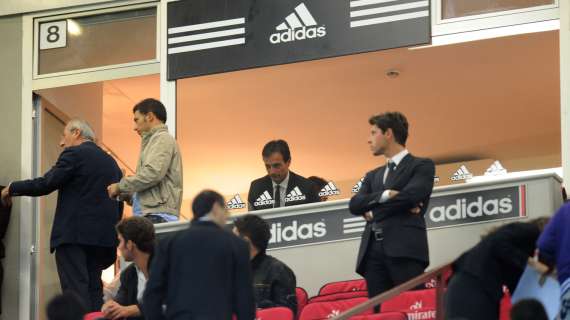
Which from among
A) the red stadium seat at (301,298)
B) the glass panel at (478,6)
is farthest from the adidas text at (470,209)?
the glass panel at (478,6)

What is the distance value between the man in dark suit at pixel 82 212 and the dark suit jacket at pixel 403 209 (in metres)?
2.52

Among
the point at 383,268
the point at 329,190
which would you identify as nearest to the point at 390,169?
the point at 383,268

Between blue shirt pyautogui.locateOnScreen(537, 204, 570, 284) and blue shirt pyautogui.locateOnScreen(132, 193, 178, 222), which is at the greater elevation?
blue shirt pyautogui.locateOnScreen(132, 193, 178, 222)

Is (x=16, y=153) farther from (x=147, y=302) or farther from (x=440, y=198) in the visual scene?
(x=147, y=302)

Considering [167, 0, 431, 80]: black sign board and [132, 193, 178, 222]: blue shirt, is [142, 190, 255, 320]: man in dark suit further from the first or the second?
[167, 0, 431, 80]: black sign board

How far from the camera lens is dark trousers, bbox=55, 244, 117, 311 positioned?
11.3 meters

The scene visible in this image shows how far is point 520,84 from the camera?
16.4 metres

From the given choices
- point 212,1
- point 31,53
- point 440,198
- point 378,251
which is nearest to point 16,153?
point 31,53

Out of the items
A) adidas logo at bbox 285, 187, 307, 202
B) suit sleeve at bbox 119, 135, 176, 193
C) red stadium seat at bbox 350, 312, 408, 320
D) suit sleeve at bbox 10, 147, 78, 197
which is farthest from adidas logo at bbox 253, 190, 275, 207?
red stadium seat at bbox 350, 312, 408, 320

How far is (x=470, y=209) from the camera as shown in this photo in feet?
37.3

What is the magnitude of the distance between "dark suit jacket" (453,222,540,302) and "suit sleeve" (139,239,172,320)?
181cm

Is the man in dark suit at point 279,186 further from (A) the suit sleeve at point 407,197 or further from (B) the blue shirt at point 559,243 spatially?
(B) the blue shirt at point 559,243

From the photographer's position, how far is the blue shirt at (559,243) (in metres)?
8.34

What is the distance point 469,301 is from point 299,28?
5676 millimetres
